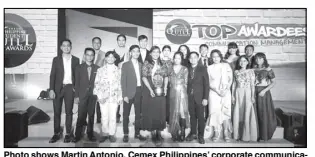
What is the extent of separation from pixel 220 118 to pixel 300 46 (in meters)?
1.28

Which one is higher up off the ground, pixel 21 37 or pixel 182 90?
pixel 21 37

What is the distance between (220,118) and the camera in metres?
3.70

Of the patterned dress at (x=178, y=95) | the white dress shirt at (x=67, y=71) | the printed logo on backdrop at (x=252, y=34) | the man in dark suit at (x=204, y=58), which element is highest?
the printed logo on backdrop at (x=252, y=34)

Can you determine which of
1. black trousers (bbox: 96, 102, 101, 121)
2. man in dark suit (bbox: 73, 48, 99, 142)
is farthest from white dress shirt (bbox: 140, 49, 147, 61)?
black trousers (bbox: 96, 102, 101, 121)

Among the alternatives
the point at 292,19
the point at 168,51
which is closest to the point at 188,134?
the point at 168,51

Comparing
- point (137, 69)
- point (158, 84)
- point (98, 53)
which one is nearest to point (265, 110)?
point (158, 84)

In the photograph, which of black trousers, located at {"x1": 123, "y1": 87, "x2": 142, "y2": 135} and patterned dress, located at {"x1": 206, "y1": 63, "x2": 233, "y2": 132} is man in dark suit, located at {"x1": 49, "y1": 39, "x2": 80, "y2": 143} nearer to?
black trousers, located at {"x1": 123, "y1": 87, "x2": 142, "y2": 135}

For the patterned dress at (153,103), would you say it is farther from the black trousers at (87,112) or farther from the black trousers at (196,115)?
the black trousers at (87,112)

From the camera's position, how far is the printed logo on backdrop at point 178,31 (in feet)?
12.2

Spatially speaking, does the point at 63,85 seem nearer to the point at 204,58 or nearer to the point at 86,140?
the point at 86,140

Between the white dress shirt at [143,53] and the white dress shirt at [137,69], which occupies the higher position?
the white dress shirt at [143,53]

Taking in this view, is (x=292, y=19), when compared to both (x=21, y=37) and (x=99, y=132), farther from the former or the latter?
(x=21, y=37)

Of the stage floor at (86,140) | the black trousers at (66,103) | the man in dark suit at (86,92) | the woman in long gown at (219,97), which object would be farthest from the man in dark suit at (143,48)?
the black trousers at (66,103)
